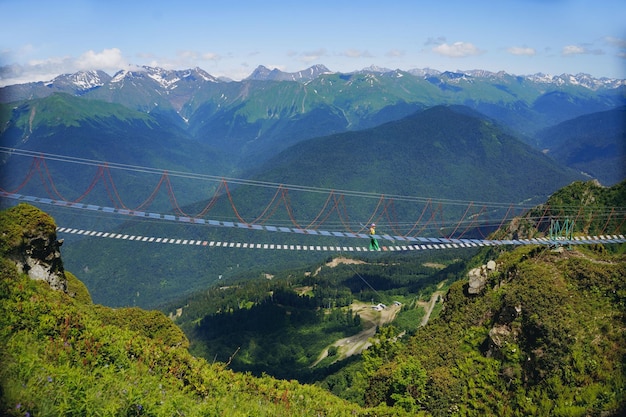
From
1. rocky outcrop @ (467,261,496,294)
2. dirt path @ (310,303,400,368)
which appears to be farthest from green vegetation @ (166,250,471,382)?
→ rocky outcrop @ (467,261,496,294)

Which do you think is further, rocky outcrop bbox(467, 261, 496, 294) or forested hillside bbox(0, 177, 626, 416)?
rocky outcrop bbox(467, 261, 496, 294)

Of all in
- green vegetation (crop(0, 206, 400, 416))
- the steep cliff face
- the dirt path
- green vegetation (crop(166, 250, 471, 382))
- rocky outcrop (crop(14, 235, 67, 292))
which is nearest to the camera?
green vegetation (crop(0, 206, 400, 416))

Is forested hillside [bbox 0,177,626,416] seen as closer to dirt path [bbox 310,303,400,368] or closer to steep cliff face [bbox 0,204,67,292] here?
steep cliff face [bbox 0,204,67,292]

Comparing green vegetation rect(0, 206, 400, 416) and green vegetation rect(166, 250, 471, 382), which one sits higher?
green vegetation rect(0, 206, 400, 416)

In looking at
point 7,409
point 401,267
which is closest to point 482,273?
point 7,409

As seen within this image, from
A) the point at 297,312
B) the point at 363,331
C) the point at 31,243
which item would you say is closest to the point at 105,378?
the point at 31,243

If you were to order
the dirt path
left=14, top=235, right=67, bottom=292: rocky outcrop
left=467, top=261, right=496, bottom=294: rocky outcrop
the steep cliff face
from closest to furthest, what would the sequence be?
the steep cliff face → left=14, top=235, right=67, bottom=292: rocky outcrop → left=467, top=261, right=496, bottom=294: rocky outcrop → the dirt path

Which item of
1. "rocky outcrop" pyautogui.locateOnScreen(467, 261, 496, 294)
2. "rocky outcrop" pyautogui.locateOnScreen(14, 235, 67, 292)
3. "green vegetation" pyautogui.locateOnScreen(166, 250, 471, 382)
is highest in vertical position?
"rocky outcrop" pyautogui.locateOnScreen(14, 235, 67, 292)

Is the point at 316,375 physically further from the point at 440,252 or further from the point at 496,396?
the point at 440,252

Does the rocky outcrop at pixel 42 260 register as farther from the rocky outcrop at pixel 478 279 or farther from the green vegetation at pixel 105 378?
the rocky outcrop at pixel 478 279
